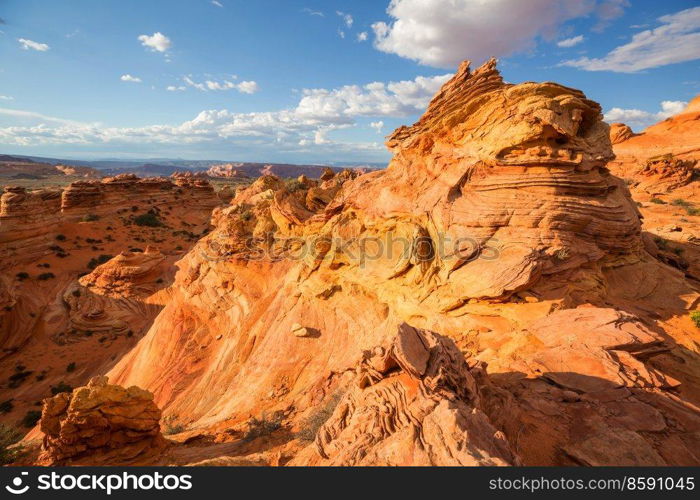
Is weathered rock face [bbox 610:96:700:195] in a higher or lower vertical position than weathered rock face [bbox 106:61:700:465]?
higher

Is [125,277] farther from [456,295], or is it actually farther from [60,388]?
[456,295]

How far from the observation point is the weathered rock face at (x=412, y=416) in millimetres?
4516

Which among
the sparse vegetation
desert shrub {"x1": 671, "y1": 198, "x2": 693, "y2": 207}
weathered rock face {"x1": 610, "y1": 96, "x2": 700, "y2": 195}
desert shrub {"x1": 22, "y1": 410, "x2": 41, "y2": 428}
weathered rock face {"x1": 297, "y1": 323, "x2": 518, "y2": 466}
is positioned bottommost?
desert shrub {"x1": 22, "y1": 410, "x2": 41, "y2": 428}

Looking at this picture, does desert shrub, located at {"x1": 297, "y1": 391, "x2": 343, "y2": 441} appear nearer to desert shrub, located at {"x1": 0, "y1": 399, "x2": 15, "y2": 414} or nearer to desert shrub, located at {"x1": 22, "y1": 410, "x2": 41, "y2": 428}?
desert shrub, located at {"x1": 22, "y1": 410, "x2": 41, "y2": 428}

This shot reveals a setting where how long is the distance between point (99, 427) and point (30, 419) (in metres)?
14.5

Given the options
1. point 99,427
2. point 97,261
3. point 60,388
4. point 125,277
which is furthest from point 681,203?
point 97,261

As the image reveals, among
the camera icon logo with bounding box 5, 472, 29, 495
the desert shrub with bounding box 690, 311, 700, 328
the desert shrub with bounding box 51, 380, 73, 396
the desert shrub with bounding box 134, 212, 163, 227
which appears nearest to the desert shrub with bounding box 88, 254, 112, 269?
the desert shrub with bounding box 134, 212, 163, 227

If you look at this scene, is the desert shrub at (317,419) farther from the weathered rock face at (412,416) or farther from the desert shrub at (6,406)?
the desert shrub at (6,406)

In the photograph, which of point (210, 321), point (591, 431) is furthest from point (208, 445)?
point (210, 321)

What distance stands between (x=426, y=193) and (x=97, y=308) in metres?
28.6

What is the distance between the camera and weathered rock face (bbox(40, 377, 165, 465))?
25.9 feet

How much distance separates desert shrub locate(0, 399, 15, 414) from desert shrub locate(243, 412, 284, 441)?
1905 centimetres

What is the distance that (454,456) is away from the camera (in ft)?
14.0

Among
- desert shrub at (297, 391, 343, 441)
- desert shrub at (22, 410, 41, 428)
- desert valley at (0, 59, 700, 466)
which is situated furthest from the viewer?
desert shrub at (22, 410, 41, 428)
